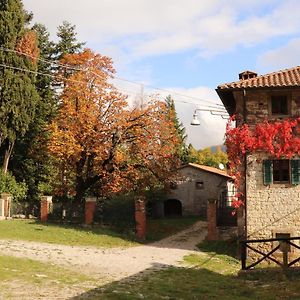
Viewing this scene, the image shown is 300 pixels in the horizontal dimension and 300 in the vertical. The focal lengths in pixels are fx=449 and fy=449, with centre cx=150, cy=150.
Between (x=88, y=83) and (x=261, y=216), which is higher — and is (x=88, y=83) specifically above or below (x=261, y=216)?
above

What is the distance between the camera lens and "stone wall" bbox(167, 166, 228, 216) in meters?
36.7

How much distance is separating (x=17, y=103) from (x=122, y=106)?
744 cm

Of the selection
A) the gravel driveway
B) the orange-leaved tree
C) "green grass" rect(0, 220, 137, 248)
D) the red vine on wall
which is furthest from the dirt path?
the orange-leaved tree

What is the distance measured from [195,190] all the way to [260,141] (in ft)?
56.5

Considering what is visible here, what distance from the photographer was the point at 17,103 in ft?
103

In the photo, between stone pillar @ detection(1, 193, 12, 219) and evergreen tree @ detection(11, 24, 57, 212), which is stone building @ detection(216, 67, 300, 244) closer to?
stone pillar @ detection(1, 193, 12, 219)

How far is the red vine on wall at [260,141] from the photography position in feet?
65.0

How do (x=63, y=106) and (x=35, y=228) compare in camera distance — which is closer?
(x=35, y=228)

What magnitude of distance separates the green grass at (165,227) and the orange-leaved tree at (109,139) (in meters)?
2.85

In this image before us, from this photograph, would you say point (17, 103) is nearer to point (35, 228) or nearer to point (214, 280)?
point (35, 228)

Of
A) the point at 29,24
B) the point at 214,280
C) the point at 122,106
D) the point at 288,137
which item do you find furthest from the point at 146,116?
the point at 214,280

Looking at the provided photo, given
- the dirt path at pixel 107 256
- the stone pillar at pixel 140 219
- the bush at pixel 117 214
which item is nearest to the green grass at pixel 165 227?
the stone pillar at pixel 140 219

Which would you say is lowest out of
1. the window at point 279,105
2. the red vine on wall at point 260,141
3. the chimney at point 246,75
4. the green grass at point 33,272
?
the green grass at point 33,272

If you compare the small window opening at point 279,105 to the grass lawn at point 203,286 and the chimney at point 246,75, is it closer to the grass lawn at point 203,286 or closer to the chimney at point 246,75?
the chimney at point 246,75
